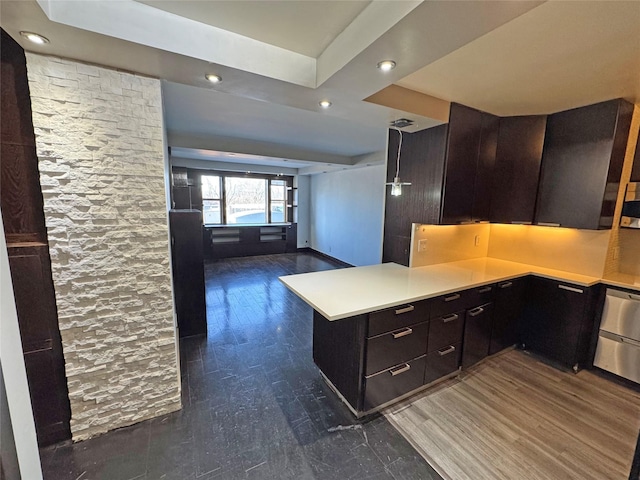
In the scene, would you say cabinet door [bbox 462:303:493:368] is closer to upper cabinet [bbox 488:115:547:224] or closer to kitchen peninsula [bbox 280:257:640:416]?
kitchen peninsula [bbox 280:257:640:416]

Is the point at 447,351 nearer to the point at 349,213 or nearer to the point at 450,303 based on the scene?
the point at 450,303

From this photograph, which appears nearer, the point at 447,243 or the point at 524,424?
the point at 524,424

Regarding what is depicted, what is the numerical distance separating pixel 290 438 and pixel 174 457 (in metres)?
0.71

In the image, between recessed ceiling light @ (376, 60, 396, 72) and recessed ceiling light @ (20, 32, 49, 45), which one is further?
recessed ceiling light @ (376, 60, 396, 72)

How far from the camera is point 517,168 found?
102 inches

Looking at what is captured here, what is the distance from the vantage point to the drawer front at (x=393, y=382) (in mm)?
1863

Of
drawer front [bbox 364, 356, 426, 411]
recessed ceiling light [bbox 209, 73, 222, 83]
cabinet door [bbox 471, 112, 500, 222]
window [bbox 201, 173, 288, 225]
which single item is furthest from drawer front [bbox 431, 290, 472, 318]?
window [bbox 201, 173, 288, 225]

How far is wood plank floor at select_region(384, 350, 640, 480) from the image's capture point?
1584 millimetres

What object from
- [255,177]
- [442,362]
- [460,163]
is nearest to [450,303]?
[442,362]

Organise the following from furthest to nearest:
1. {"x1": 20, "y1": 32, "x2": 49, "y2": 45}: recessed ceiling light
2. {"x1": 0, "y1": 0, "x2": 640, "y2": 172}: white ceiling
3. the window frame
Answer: the window frame → {"x1": 20, "y1": 32, "x2": 49, "y2": 45}: recessed ceiling light → {"x1": 0, "y1": 0, "x2": 640, "y2": 172}: white ceiling

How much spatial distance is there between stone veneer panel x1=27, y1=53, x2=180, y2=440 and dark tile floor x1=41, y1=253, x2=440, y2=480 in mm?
209

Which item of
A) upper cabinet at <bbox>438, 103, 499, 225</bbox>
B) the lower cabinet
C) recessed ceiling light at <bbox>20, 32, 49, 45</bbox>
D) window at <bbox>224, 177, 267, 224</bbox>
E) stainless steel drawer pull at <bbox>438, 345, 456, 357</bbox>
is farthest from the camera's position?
window at <bbox>224, 177, 267, 224</bbox>

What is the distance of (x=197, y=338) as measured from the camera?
119 inches

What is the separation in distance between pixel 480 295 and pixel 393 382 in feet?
3.61
